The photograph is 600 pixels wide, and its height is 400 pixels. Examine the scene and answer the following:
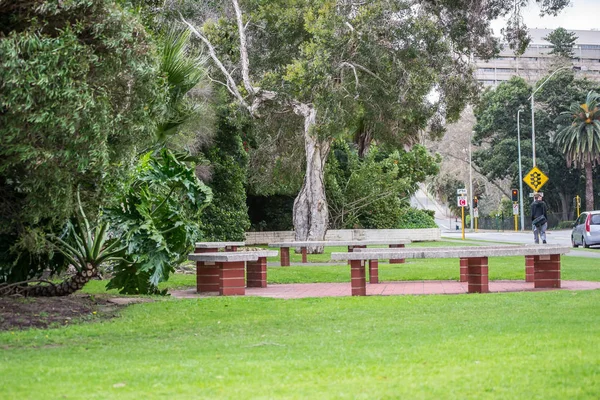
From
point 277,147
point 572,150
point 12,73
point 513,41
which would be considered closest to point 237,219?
point 277,147

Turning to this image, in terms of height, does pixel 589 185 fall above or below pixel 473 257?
above

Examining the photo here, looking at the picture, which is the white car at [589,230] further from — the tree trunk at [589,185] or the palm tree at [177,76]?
the tree trunk at [589,185]

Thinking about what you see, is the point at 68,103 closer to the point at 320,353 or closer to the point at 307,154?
the point at 320,353

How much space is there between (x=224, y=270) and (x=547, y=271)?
573 cm

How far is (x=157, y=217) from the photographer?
13.5 metres

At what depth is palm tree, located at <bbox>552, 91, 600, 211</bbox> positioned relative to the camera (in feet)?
219

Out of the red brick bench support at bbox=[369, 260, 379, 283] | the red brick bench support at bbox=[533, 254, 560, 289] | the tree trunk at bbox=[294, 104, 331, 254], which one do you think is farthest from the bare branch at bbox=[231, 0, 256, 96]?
the red brick bench support at bbox=[533, 254, 560, 289]

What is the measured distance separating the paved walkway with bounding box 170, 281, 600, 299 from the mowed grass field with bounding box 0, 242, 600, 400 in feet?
5.32

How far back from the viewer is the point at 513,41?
25953 mm

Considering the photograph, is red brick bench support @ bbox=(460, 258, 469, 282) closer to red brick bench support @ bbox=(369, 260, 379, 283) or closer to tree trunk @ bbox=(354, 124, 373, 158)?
red brick bench support @ bbox=(369, 260, 379, 283)

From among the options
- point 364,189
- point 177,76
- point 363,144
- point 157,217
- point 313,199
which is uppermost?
point 363,144

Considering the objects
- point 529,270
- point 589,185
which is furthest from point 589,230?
point 589,185

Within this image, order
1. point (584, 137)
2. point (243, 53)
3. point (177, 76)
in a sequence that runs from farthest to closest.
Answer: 1. point (584, 137)
2. point (243, 53)
3. point (177, 76)

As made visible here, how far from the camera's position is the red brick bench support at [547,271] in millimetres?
15492
